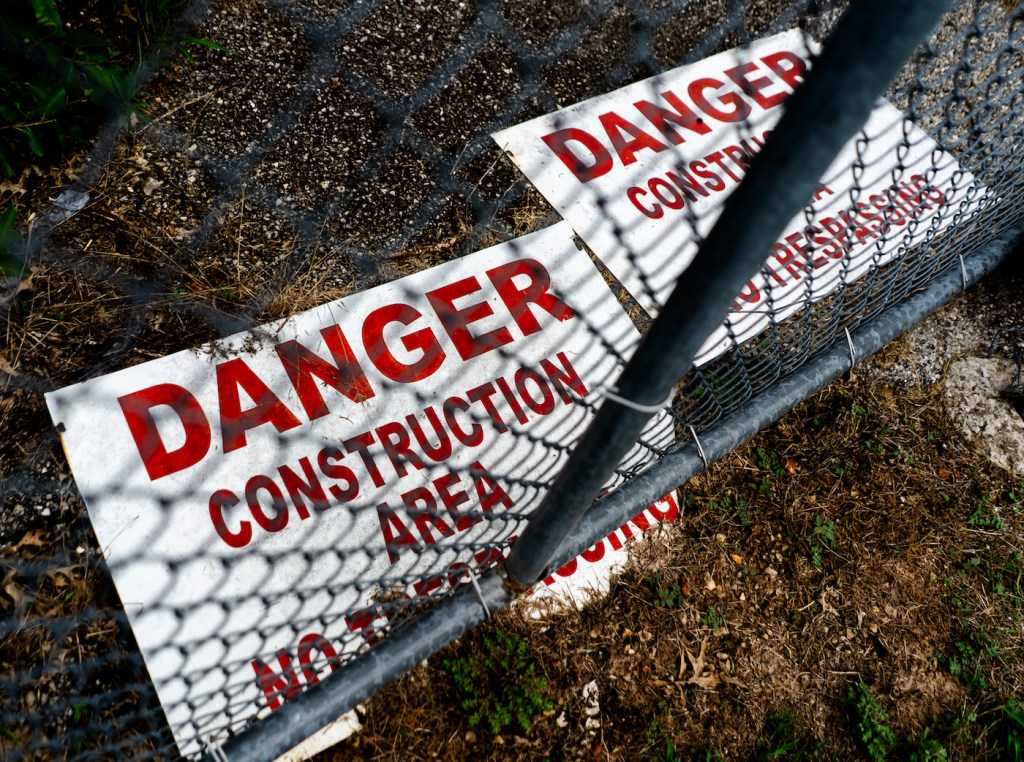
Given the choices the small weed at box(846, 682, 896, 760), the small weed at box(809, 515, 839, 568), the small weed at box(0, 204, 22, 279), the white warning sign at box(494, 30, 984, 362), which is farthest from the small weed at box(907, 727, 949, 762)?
the small weed at box(0, 204, 22, 279)

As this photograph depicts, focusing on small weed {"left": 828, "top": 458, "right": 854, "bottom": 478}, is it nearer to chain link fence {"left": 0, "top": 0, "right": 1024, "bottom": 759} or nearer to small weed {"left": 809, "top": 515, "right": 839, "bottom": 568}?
small weed {"left": 809, "top": 515, "right": 839, "bottom": 568}

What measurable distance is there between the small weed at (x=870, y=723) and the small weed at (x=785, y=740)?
0.12 m

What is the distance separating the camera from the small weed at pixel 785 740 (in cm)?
158

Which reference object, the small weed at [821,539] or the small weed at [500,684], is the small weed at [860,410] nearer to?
the small weed at [821,539]

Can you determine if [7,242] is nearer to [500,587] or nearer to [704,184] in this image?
[500,587]

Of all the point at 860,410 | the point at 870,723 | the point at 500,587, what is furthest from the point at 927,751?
the point at 500,587

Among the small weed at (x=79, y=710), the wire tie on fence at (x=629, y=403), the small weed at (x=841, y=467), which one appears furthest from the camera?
the small weed at (x=841, y=467)

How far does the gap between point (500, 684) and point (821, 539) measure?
0.95 meters

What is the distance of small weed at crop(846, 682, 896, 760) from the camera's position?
162 cm

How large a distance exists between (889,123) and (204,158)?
228cm

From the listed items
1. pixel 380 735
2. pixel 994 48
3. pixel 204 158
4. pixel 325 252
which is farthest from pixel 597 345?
pixel 994 48

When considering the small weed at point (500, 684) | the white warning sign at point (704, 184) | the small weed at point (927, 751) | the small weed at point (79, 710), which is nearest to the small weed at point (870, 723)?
the small weed at point (927, 751)

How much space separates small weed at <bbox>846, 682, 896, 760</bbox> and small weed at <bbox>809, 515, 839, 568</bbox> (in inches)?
12.5

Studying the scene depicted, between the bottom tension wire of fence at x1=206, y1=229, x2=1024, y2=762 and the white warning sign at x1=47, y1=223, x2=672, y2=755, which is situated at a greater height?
the white warning sign at x1=47, y1=223, x2=672, y2=755
